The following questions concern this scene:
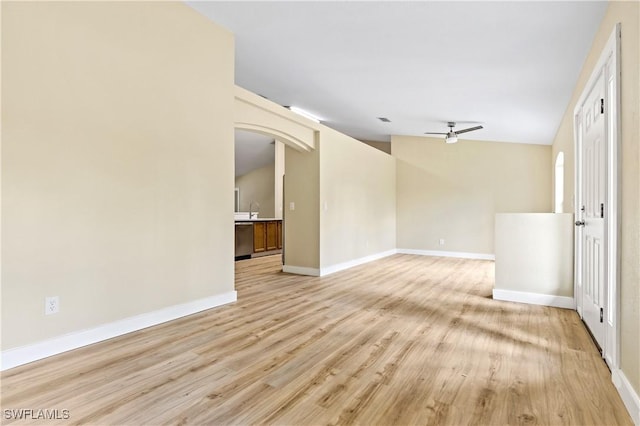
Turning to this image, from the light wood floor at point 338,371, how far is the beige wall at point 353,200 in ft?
7.54

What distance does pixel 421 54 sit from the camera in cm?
361

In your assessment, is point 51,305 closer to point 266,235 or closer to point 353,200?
point 353,200

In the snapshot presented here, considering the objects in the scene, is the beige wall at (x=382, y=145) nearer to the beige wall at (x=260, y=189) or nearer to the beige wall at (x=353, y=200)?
the beige wall at (x=353, y=200)

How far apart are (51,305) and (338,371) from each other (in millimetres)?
2070

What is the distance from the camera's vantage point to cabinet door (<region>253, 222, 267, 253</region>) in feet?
25.9

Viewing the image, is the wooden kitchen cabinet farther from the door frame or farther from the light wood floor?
the door frame

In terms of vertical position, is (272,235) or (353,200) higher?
(353,200)

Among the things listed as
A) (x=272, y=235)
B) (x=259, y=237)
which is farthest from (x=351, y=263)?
(x=272, y=235)

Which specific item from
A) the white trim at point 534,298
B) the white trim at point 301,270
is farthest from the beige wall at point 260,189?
the white trim at point 534,298

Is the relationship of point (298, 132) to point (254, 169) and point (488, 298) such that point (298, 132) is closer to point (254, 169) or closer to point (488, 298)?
point (488, 298)

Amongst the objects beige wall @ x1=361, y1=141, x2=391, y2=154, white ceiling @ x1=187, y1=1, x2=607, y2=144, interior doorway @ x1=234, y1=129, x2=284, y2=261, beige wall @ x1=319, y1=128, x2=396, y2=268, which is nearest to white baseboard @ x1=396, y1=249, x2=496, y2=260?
beige wall @ x1=319, y1=128, x2=396, y2=268

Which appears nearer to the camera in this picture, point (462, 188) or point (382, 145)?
point (462, 188)

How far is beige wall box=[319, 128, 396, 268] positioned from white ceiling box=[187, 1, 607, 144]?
3.14 ft

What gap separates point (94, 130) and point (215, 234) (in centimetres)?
152
